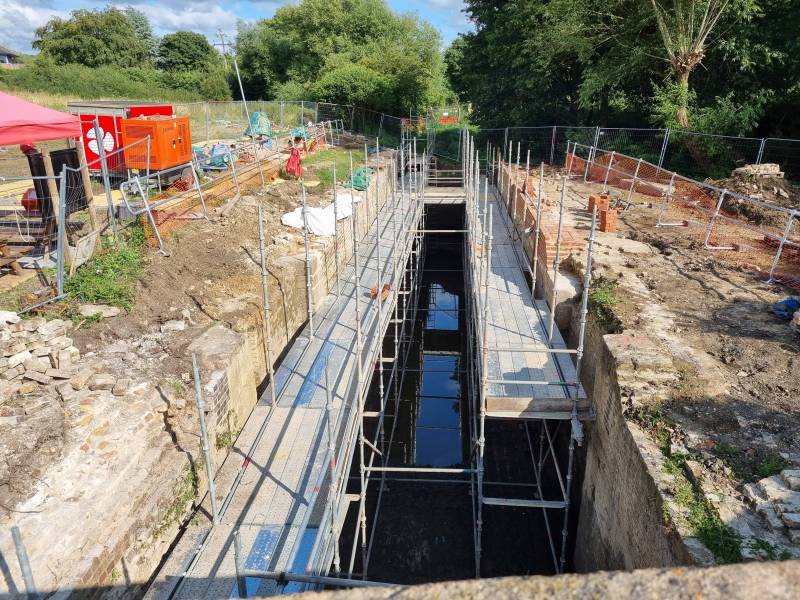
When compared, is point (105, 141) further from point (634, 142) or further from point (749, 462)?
point (634, 142)

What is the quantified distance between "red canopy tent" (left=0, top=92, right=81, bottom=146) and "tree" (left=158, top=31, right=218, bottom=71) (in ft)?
153

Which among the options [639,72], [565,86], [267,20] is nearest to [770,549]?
[639,72]

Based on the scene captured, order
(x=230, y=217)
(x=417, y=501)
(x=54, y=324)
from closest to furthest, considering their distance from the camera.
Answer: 1. (x=54, y=324)
2. (x=417, y=501)
3. (x=230, y=217)

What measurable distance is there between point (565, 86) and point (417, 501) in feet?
64.9

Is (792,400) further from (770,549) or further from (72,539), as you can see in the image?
(72,539)

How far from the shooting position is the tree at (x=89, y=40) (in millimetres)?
43562

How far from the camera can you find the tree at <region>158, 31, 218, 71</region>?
163ft

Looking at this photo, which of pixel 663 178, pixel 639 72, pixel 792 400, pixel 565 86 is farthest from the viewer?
pixel 565 86

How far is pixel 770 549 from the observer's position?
13.0 ft

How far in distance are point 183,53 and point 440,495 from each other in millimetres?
51964

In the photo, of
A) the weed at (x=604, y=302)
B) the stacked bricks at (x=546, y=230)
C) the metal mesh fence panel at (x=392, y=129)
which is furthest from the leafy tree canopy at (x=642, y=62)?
the weed at (x=604, y=302)

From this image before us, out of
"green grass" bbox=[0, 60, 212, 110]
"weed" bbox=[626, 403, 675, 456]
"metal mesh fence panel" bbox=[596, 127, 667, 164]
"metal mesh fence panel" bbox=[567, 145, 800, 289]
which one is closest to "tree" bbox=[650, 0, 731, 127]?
"metal mesh fence panel" bbox=[596, 127, 667, 164]

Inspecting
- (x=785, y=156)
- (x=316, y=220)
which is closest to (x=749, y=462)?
(x=316, y=220)

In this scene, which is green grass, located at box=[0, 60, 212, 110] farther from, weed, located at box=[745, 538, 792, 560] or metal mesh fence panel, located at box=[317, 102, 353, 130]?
weed, located at box=[745, 538, 792, 560]
